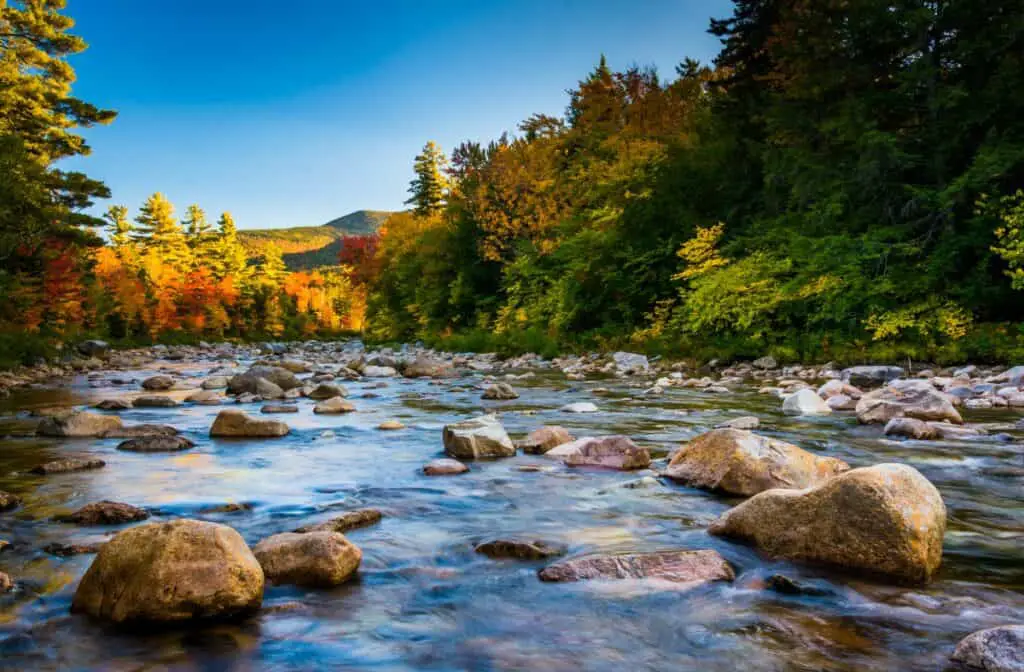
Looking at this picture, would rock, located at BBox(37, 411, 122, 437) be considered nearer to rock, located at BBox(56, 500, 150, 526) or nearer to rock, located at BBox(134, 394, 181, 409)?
rock, located at BBox(134, 394, 181, 409)

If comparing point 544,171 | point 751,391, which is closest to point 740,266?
point 751,391

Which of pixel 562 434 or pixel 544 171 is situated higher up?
pixel 544 171

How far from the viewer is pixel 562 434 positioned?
6703mm

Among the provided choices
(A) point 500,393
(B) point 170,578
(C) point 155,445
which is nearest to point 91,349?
(A) point 500,393

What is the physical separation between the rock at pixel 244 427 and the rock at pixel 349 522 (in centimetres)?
386

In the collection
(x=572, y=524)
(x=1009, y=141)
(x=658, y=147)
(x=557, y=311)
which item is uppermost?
(x=658, y=147)

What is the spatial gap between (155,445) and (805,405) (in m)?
7.67

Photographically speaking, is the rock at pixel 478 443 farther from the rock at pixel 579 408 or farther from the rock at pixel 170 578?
the rock at pixel 170 578

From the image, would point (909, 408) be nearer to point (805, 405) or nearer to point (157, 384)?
point (805, 405)

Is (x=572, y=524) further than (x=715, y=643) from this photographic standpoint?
Yes

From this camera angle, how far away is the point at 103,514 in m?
4.13

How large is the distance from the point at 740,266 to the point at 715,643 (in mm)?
14764

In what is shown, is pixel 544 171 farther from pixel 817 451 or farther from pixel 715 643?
pixel 715 643

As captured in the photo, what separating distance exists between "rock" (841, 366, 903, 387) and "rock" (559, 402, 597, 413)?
4970 millimetres
